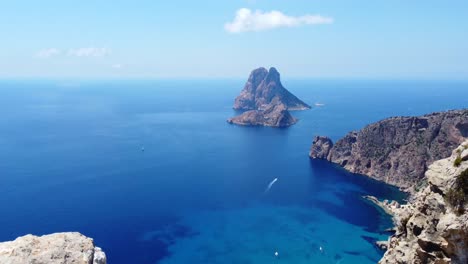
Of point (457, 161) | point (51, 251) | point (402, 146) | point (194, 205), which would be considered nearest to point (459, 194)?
point (457, 161)

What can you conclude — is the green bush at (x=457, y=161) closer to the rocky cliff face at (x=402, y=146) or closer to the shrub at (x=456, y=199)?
the shrub at (x=456, y=199)

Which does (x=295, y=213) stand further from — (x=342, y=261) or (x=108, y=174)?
(x=108, y=174)

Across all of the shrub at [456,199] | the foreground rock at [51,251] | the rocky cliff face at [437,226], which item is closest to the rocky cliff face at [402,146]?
the rocky cliff face at [437,226]

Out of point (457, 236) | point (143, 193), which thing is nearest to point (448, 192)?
point (457, 236)

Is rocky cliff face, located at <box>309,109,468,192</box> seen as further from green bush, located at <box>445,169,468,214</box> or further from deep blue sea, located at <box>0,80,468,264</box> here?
green bush, located at <box>445,169,468,214</box>

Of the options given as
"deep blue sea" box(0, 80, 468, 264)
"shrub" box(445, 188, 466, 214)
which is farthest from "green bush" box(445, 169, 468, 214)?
"deep blue sea" box(0, 80, 468, 264)

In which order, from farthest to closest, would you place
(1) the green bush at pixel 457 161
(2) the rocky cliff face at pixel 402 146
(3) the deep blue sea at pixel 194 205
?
(2) the rocky cliff face at pixel 402 146 < (3) the deep blue sea at pixel 194 205 < (1) the green bush at pixel 457 161

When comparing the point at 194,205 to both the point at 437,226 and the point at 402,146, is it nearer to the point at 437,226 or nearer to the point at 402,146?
the point at 402,146
